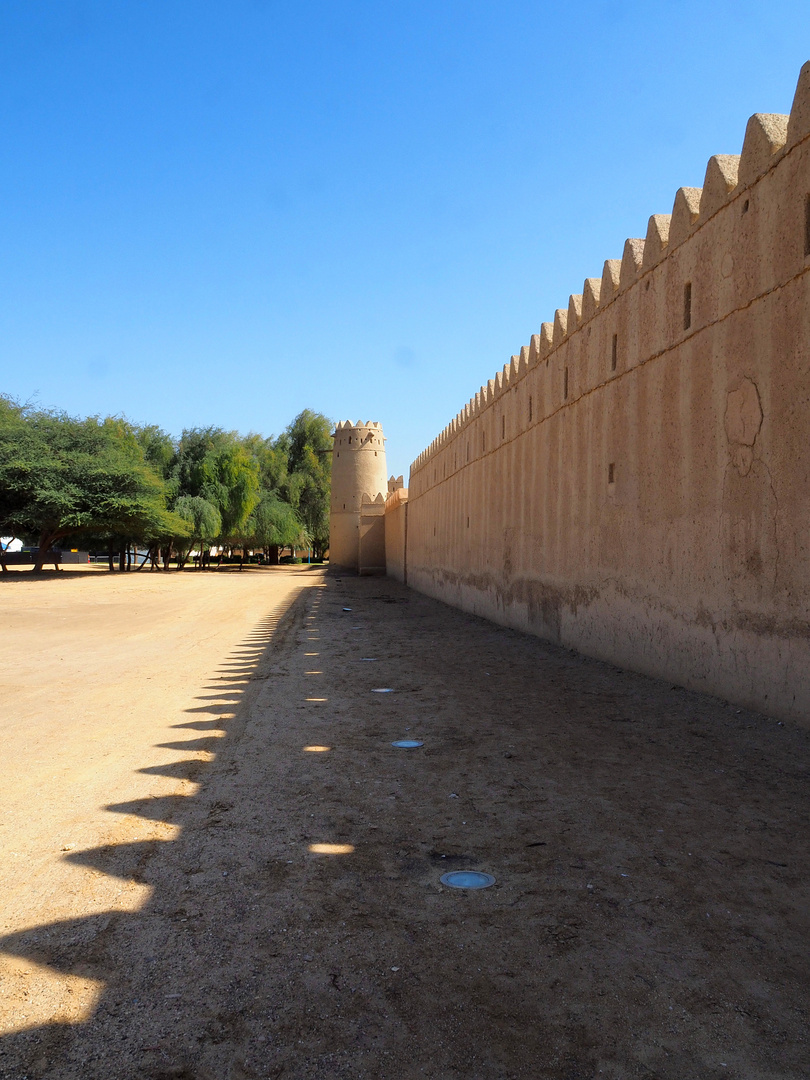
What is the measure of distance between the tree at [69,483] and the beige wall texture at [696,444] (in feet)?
86.8

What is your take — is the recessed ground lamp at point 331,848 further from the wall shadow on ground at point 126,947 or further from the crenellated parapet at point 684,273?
the crenellated parapet at point 684,273

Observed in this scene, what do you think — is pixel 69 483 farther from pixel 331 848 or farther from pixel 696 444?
pixel 331 848

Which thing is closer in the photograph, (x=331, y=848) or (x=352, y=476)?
(x=331, y=848)

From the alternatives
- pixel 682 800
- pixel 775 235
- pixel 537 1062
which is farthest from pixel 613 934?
pixel 775 235

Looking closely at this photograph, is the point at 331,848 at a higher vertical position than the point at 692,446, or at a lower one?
lower

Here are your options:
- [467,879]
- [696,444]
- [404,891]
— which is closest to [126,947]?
[404,891]

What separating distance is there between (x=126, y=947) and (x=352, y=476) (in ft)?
128

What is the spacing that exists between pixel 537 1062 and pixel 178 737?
426 centimetres

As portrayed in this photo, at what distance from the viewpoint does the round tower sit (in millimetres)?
41375

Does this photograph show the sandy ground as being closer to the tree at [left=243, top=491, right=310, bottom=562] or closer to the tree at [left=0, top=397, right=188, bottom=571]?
the tree at [left=0, top=397, right=188, bottom=571]

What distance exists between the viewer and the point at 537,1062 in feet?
7.05

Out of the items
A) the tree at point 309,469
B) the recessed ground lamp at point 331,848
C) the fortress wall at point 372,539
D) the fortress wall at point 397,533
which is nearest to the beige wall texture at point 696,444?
the recessed ground lamp at point 331,848

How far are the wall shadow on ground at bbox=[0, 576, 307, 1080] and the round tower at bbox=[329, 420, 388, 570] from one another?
36.5m

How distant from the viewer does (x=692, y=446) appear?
6.78 m
